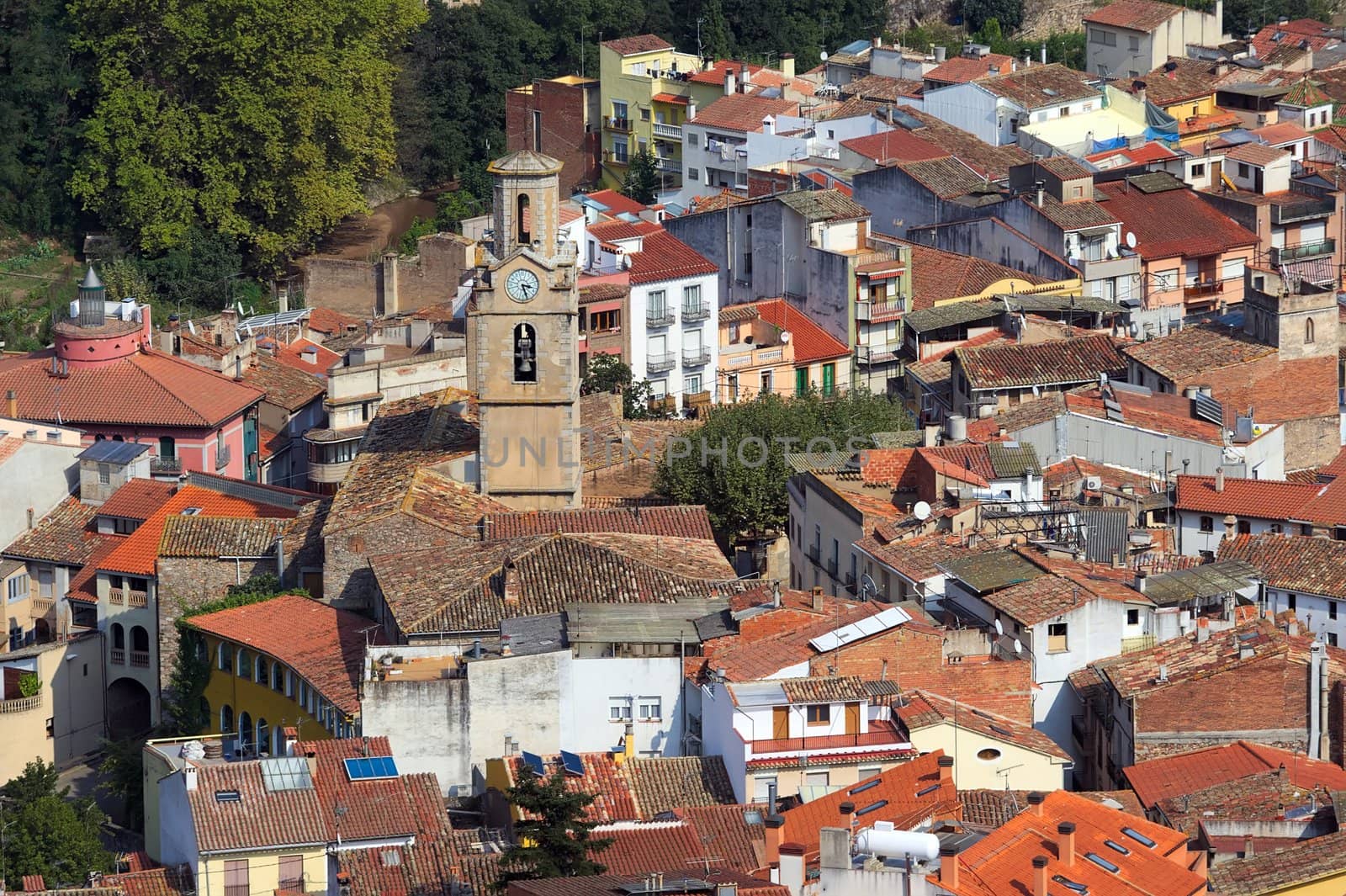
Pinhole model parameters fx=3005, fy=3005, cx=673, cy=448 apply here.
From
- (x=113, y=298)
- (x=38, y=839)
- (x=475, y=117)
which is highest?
(x=475, y=117)

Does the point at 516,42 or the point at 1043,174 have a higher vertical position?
the point at 516,42

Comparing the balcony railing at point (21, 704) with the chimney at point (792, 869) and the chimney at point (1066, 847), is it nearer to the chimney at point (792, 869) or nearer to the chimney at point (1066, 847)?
the chimney at point (792, 869)

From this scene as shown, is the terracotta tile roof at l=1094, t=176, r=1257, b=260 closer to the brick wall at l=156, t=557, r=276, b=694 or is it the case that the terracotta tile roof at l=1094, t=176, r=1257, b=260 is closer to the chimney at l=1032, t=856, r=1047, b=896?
the brick wall at l=156, t=557, r=276, b=694

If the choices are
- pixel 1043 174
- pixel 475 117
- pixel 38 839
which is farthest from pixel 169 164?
pixel 38 839

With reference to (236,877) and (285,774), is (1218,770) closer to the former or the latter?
(285,774)

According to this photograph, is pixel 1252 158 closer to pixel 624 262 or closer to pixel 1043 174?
pixel 1043 174

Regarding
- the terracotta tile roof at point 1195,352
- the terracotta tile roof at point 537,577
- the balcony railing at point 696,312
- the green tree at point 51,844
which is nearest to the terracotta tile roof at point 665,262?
the balcony railing at point 696,312

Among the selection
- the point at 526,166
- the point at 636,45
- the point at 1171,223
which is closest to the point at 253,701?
the point at 526,166
